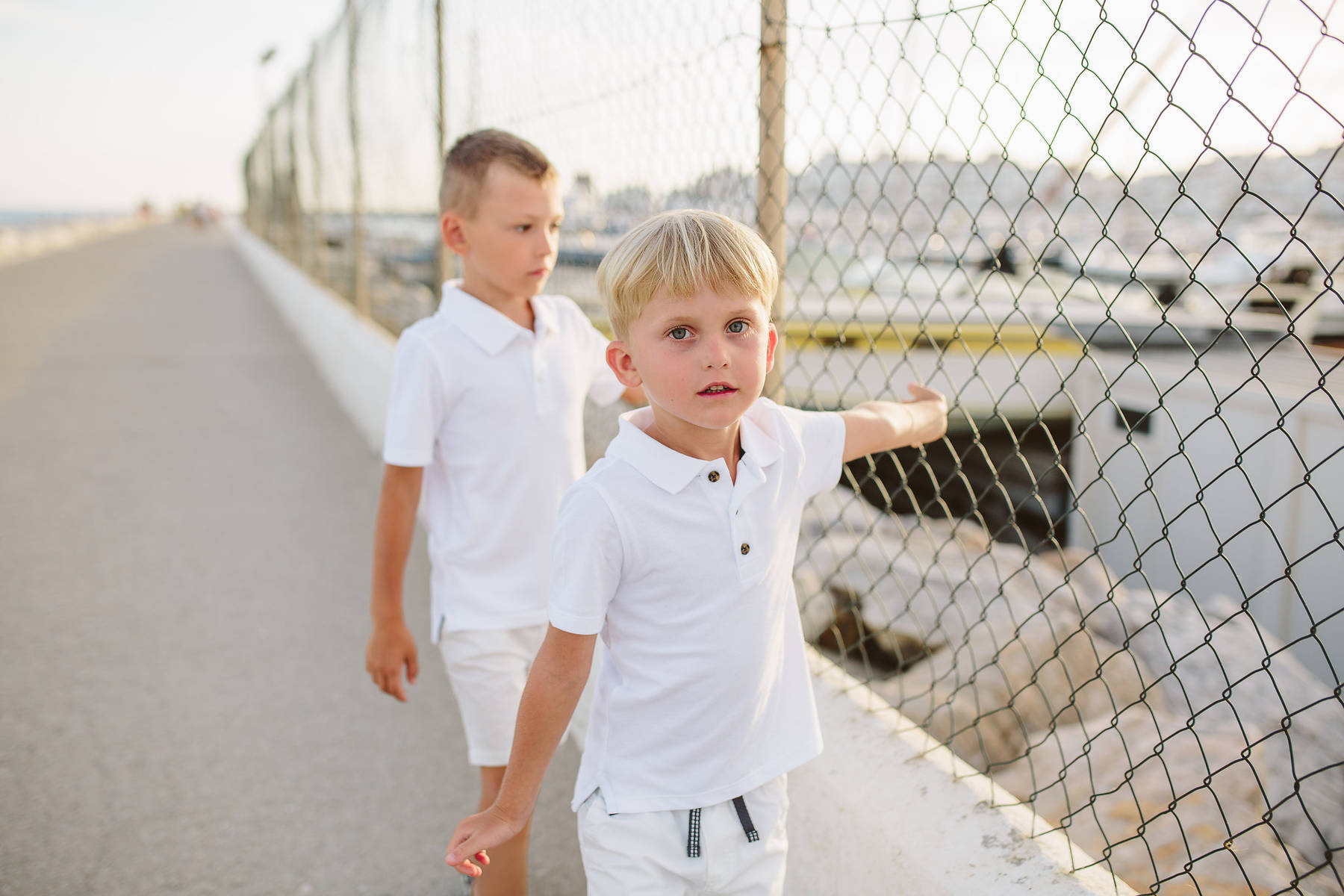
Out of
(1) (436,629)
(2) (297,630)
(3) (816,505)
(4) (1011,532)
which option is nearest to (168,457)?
(2) (297,630)

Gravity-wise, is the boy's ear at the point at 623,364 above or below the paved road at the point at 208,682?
above

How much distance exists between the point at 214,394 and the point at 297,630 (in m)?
4.85

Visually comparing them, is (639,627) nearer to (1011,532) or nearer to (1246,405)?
(1246,405)

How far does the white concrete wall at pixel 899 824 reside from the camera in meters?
1.45

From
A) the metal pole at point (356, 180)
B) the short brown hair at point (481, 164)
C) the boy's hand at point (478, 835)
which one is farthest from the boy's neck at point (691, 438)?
the metal pole at point (356, 180)

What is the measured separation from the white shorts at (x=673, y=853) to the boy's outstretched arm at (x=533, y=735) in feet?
0.39

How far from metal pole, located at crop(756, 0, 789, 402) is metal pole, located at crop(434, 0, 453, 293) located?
2.50 metres

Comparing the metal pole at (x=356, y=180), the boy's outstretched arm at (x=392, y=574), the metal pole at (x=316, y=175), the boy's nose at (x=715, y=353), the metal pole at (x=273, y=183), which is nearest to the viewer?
the boy's nose at (x=715, y=353)

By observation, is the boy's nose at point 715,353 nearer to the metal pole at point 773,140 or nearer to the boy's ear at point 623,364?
the boy's ear at point 623,364

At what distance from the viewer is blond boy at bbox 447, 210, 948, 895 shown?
1248 millimetres

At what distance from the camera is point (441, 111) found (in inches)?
174

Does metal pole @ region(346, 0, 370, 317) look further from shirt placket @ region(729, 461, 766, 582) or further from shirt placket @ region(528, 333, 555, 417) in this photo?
shirt placket @ region(729, 461, 766, 582)

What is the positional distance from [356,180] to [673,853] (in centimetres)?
633

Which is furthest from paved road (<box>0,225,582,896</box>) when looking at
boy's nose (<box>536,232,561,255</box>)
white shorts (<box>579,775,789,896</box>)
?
boy's nose (<box>536,232,561,255</box>)
